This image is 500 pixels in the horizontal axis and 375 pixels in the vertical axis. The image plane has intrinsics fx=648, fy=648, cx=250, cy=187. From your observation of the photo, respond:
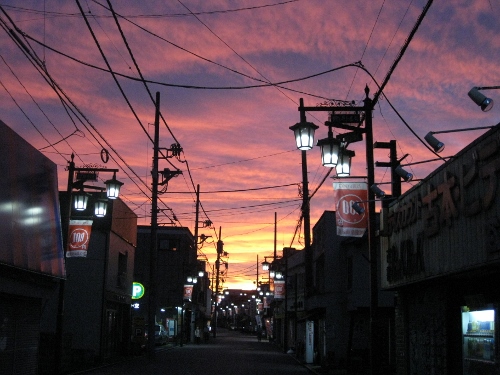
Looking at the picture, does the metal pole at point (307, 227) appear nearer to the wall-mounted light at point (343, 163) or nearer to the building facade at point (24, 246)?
the wall-mounted light at point (343, 163)

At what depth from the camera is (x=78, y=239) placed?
25234 millimetres

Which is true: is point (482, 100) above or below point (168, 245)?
below

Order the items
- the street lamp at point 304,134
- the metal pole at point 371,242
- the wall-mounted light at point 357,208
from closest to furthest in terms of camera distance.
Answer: the street lamp at point 304,134
the metal pole at point 371,242
the wall-mounted light at point 357,208

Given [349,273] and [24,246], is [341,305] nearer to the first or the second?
[349,273]

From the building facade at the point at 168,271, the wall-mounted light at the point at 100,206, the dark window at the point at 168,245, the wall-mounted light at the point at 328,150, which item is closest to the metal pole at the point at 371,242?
the wall-mounted light at the point at 328,150

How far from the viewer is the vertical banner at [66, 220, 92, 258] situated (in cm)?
2488

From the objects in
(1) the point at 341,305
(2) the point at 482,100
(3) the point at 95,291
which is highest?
(2) the point at 482,100

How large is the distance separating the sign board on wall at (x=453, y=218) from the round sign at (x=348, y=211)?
990 mm

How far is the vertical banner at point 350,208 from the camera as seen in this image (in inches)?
675

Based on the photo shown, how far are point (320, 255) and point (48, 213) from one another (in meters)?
22.5

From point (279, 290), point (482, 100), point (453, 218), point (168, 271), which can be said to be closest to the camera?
point (482, 100)

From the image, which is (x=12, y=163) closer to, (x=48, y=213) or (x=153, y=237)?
(x=48, y=213)

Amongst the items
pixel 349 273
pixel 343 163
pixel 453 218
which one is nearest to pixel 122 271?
pixel 349 273

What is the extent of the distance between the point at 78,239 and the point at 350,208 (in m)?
12.4
